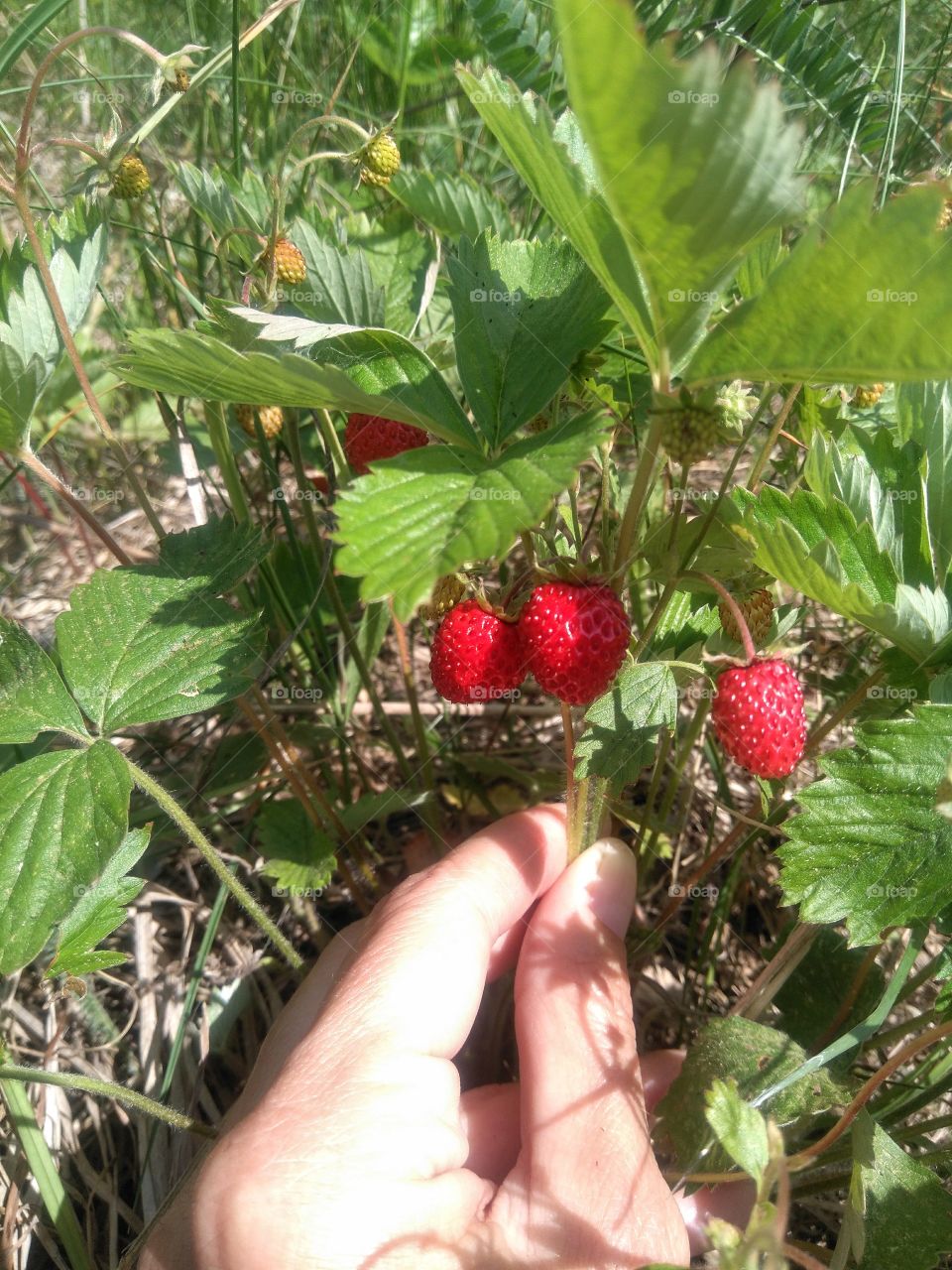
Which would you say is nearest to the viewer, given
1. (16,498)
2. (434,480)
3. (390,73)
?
(434,480)

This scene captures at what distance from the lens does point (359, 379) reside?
38.1 inches

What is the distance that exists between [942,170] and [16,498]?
7.56 feet

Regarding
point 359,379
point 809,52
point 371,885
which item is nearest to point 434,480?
point 359,379

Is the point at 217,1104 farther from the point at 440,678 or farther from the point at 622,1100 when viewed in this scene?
the point at 440,678

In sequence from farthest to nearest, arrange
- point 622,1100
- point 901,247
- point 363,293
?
point 363,293
point 622,1100
point 901,247

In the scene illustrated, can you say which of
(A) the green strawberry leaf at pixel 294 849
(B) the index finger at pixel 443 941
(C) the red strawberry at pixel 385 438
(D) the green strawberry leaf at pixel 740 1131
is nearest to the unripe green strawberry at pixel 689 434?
(C) the red strawberry at pixel 385 438

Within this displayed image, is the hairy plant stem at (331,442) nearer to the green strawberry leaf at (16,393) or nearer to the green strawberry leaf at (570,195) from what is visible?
the green strawberry leaf at (16,393)

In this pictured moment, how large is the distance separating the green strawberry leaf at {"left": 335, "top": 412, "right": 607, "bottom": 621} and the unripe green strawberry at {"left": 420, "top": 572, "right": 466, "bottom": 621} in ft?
0.72

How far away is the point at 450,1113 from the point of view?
1.08m

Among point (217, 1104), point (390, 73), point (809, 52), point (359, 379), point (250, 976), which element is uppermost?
point (390, 73)

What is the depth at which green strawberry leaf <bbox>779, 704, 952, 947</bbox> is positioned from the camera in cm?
96

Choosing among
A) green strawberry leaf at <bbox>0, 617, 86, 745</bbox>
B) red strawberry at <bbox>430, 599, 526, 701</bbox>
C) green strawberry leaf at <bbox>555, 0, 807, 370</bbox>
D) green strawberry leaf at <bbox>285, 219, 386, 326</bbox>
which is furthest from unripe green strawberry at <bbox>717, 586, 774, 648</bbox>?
green strawberry leaf at <bbox>0, 617, 86, 745</bbox>

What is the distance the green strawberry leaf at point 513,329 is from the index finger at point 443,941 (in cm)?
60

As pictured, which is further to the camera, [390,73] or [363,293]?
[390,73]
